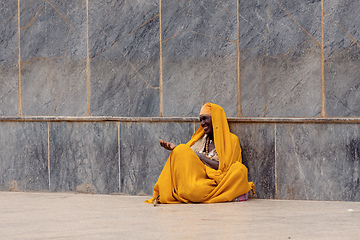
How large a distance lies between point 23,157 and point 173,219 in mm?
3707

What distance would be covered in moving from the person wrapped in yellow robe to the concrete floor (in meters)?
0.21

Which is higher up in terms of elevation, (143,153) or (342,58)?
(342,58)

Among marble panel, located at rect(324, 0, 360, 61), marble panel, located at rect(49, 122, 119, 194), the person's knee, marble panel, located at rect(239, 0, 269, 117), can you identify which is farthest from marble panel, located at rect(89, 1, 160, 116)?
marble panel, located at rect(324, 0, 360, 61)

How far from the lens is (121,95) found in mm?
9297

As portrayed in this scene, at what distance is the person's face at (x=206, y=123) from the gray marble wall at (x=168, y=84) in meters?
0.40

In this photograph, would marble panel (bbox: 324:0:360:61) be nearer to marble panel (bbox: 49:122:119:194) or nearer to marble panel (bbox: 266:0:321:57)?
marble panel (bbox: 266:0:321:57)

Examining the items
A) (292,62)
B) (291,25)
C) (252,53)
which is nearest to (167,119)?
(252,53)

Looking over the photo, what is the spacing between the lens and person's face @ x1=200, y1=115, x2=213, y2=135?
8.45m

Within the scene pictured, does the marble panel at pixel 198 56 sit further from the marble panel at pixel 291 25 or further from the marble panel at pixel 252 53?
the marble panel at pixel 291 25

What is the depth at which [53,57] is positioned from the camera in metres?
9.71

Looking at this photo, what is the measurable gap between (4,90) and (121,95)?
188cm

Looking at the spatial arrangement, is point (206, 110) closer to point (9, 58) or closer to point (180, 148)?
point (180, 148)

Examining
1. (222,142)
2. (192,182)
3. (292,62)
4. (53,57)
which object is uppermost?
(53,57)

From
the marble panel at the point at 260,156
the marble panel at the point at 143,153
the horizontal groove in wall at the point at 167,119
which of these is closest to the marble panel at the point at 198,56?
the horizontal groove in wall at the point at 167,119
